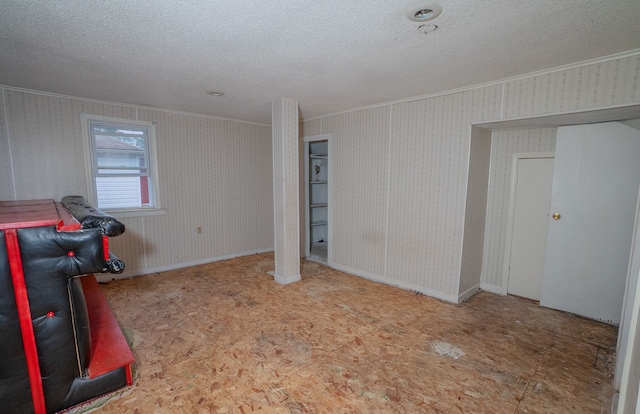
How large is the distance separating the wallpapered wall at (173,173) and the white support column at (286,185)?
1.53 meters

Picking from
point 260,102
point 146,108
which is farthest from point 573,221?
point 146,108

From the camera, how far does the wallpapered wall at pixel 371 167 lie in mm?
2846

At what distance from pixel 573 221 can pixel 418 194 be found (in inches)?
63.6

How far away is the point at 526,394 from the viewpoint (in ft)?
6.40

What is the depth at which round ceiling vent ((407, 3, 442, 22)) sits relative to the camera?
1.64 meters

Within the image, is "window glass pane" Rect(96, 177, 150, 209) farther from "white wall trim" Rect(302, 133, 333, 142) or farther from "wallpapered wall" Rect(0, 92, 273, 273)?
"white wall trim" Rect(302, 133, 333, 142)

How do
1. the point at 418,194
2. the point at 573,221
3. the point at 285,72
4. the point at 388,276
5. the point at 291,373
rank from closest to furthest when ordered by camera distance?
the point at 291,373
the point at 285,72
the point at 573,221
the point at 418,194
the point at 388,276

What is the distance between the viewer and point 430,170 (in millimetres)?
3480

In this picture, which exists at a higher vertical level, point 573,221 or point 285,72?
point 285,72

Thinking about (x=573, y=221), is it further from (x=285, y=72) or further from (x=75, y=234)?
(x=75, y=234)

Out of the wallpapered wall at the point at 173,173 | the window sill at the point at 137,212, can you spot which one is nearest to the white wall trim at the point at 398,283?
the wallpapered wall at the point at 173,173

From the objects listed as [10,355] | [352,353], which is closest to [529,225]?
[352,353]

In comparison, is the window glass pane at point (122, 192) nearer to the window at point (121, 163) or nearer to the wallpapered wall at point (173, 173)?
the window at point (121, 163)

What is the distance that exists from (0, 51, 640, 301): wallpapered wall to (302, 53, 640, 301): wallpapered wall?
0.01m
